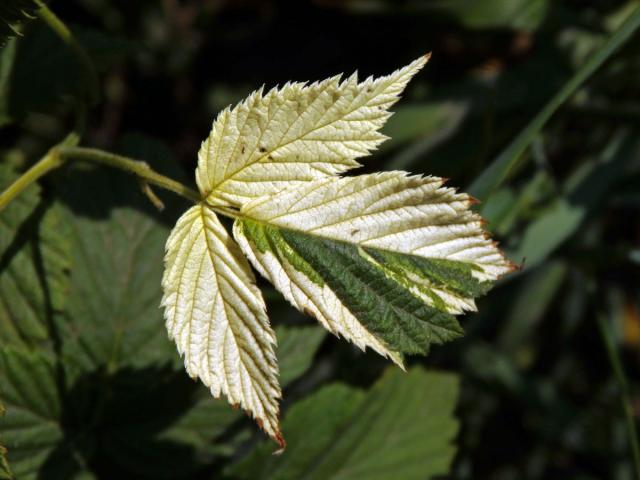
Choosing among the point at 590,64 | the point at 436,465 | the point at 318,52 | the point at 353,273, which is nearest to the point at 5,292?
the point at 353,273

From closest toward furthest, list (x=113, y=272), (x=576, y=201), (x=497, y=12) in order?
(x=113, y=272) → (x=576, y=201) → (x=497, y=12)

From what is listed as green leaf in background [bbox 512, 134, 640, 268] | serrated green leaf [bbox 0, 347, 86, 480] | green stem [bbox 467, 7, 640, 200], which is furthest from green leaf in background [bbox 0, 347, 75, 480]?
green leaf in background [bbox 512, 134, 640, 268]

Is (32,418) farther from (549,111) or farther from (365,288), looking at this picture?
(549,111)

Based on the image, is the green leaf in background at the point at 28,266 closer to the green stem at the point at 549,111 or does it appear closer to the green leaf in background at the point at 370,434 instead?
the green leaf in background at the point at 370,434

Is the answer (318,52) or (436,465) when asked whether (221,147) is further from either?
(318,52)

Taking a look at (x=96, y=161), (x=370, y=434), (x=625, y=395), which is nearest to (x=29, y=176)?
(x=96, y=161)

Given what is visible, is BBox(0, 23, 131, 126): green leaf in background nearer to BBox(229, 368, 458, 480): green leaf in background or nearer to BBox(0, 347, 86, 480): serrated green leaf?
BBox(0, 347, 86, 480): serrated green leaf

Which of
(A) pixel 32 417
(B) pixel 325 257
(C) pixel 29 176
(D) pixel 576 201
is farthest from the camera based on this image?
(D) pixel 576 201
